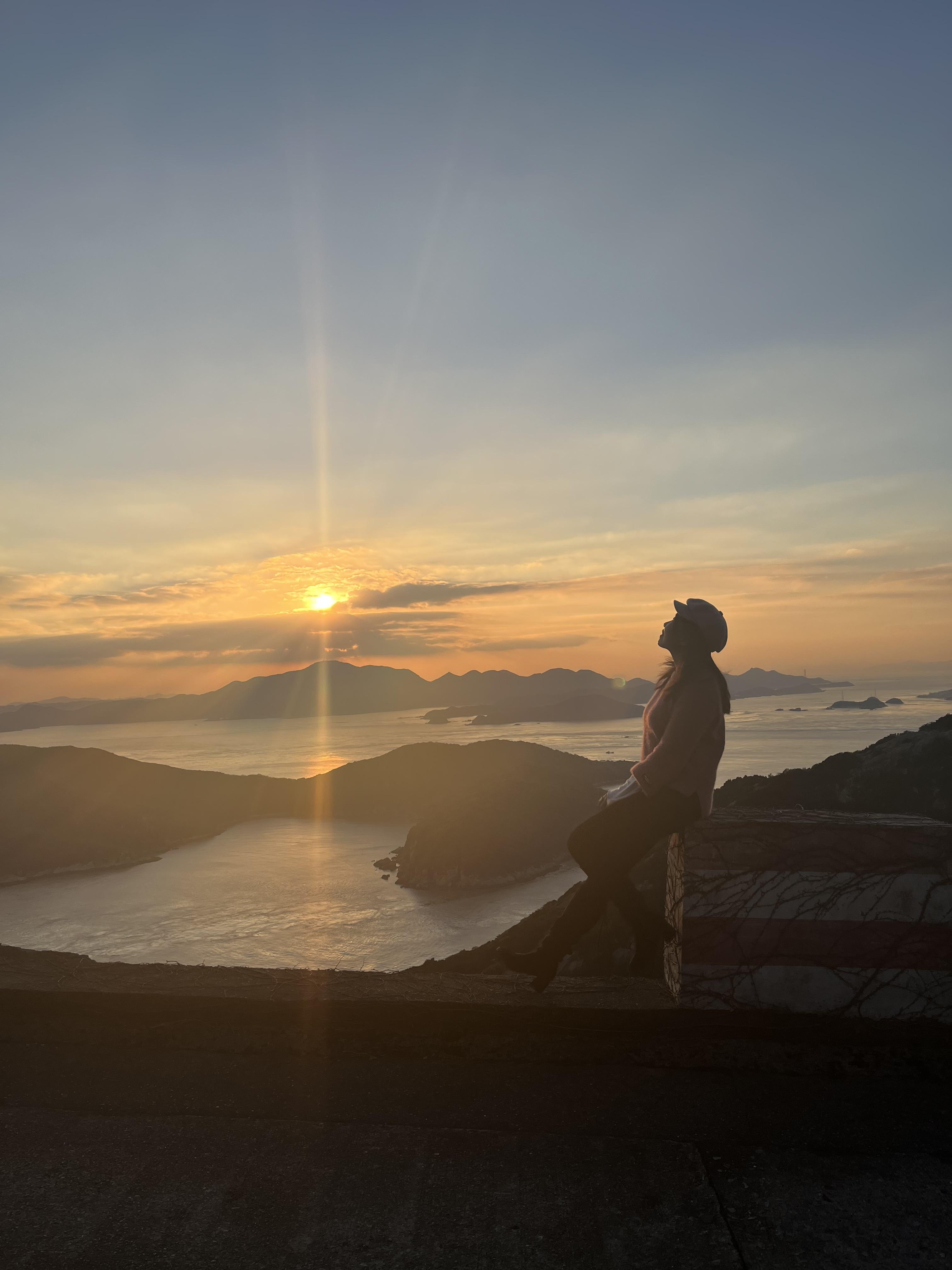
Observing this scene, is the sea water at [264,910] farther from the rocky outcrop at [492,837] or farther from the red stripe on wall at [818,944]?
the red stripe on wall at [818,944]

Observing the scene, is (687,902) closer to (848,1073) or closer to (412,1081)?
(848,1073)

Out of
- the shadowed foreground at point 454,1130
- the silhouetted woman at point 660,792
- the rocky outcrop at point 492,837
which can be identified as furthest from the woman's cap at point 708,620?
the rocky outcrop at point 492,837

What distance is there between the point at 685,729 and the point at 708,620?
650 mm

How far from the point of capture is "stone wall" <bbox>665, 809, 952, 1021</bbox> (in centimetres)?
436

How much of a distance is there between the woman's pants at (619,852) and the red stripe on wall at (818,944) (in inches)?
17.3

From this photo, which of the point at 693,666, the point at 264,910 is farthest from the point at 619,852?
the point at 264,910

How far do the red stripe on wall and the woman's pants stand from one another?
1.44ft

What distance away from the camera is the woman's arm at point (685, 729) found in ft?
15.2

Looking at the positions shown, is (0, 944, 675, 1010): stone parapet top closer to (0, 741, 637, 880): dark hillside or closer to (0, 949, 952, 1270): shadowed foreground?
(0, 949, 952, 1270): shadowed foreground

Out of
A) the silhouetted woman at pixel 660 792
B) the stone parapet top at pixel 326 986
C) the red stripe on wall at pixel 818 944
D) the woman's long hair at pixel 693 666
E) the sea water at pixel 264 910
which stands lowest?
the sea water at pixel 264 910

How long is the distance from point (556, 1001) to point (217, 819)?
6184 inches

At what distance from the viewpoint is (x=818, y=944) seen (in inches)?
174

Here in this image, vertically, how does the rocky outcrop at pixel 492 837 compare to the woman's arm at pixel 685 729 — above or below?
below

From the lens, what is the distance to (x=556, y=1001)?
188 inches
